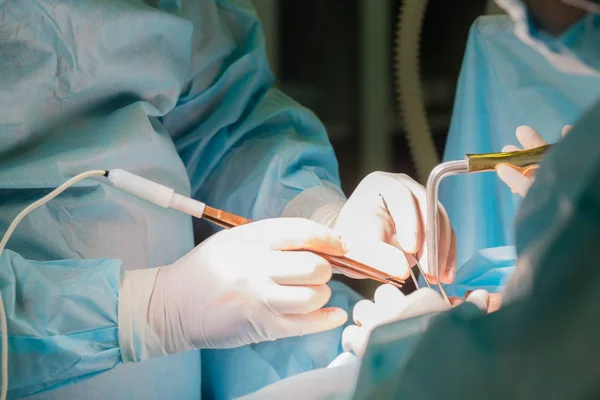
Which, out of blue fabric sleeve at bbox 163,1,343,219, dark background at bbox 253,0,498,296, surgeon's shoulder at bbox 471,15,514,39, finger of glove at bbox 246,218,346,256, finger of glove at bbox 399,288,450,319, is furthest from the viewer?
dark background at bbox 253,0,498,296

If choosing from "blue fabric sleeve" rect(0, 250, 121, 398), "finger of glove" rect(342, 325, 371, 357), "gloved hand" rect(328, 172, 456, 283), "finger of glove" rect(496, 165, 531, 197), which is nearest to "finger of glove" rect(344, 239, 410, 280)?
"gloved hand" rect(328, 172, 456, 283)

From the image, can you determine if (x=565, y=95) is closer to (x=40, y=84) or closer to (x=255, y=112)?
(x=255, y=112)

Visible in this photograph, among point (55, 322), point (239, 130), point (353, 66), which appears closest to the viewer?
point (55, 322)

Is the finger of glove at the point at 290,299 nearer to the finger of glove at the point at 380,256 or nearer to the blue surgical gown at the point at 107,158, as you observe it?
the finger of glove at the point at 380,256

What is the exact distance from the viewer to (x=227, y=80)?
136 cm

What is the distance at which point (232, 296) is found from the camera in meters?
0.99

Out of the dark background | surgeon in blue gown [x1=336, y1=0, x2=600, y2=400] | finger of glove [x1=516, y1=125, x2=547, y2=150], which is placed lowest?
the dark background

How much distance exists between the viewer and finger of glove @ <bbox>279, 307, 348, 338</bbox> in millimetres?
1002

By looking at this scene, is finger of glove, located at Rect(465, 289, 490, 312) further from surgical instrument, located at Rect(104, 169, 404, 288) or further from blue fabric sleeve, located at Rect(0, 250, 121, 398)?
blue fabric sleeve, located at Rect(0, 250, 121, 398)

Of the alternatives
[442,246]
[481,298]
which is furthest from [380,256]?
[481,298]

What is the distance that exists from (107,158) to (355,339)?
1.77ft

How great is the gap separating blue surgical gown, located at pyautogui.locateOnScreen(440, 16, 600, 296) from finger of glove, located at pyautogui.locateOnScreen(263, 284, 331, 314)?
0.99 ft

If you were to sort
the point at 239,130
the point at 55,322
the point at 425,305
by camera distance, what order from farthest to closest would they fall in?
the point at 239,130
the point at 55,322
the point at 425,305

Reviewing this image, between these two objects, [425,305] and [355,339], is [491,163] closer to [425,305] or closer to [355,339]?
[425,305]
